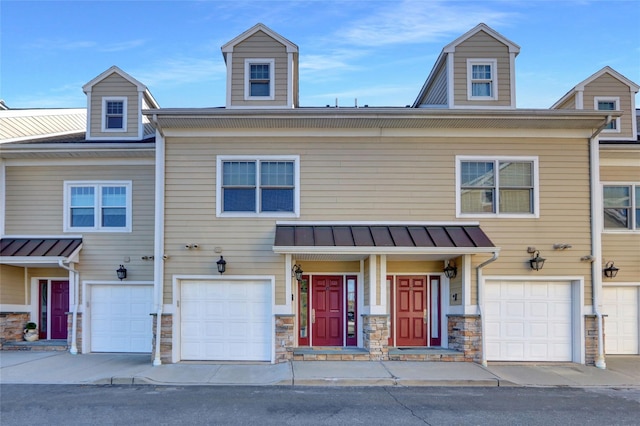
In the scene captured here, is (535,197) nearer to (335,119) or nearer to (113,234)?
(335,119)

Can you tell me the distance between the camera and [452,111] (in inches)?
423

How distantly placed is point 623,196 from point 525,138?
345 centimetres

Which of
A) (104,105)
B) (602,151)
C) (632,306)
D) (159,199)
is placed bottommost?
(632,306)

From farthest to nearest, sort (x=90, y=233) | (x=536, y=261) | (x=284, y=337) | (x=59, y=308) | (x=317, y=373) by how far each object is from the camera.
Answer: (x=59, y=308)
(x=90, y=233)
(x=536, y=261)
(x=284, y=337)
(x=317, y=373)

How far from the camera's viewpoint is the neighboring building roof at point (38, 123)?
1393 centimetres

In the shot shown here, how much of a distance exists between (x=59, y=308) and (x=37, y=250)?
7.22 feet

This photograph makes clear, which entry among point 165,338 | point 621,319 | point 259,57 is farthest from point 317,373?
point 621,319

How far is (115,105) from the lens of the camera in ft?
44.2

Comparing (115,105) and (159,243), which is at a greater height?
(115,105)

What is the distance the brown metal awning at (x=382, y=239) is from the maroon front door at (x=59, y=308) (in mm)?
6801

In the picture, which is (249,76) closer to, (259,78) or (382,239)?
(259,78)

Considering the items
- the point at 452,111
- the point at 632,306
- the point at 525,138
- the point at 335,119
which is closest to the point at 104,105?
the point at 335,119

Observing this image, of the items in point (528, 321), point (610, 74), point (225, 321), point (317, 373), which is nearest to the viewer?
point (317, 373)

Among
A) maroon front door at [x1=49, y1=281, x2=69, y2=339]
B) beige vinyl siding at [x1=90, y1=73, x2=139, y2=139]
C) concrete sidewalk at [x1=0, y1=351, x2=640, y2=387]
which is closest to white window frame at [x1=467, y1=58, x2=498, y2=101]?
concrete sidewalk at [x1=0, y1=351, x2=640, y2=387]
